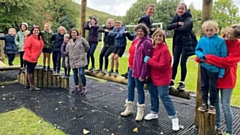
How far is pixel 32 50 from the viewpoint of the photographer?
5.94 m

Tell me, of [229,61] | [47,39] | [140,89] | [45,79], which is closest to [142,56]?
[140,89]

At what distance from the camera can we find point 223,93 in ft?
9.97

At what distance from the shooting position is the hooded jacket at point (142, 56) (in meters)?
3.66

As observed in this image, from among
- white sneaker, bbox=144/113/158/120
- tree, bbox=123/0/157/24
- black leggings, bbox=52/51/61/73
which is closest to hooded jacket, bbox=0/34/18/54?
black leggings, bbox=52/51/61/73

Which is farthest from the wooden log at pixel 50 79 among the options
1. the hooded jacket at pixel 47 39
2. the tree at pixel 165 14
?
the tree at pixel 165 14

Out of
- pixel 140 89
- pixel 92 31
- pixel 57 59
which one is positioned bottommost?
pixel 140 89

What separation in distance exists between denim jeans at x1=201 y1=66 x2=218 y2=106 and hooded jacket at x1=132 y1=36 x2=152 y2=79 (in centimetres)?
87

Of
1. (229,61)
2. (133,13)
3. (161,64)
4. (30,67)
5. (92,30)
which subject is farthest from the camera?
(133,13)

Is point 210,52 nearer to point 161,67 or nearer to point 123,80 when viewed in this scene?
point 161,67

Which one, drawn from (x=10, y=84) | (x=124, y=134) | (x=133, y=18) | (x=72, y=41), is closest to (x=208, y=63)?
(x=124, y=134)

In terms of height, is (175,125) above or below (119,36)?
below

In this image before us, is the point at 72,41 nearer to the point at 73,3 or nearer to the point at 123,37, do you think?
the point at 123,37

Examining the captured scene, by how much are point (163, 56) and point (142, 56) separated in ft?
1.12

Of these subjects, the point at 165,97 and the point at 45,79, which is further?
the point at 45,79
